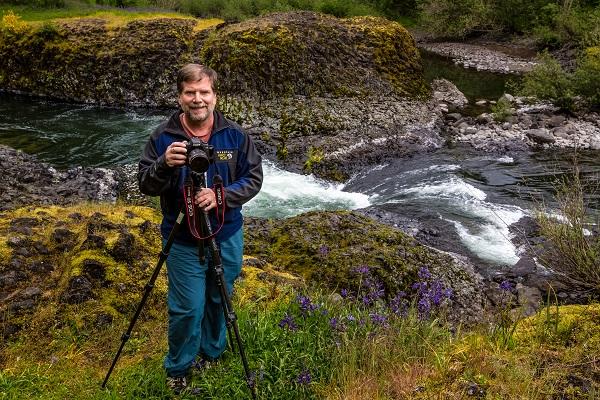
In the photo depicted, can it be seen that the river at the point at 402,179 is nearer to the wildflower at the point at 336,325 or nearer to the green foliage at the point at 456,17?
the wildflower at the point at 336,325

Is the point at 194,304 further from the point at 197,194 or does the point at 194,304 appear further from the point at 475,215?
the point at 475,215

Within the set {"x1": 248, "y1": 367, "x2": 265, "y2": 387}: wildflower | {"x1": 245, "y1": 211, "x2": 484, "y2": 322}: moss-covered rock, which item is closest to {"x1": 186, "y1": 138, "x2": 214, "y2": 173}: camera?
{"x1": 248, "y1": 367, "x2": 265, "y2": 387}: wildflower

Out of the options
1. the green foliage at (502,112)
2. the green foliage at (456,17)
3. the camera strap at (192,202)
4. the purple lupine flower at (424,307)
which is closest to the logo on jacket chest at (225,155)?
the camera strap at (192,202)

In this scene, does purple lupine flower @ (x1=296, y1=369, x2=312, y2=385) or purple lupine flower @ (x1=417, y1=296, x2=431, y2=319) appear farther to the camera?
purple lupine flower @ (x1=417, y1=296, x2=431, y2=319)

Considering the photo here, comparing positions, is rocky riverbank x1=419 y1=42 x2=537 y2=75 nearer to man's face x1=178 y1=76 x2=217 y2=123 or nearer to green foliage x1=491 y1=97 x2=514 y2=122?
green foliage x1=491 y1=97 x2=514 y2=122

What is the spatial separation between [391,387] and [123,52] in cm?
2104

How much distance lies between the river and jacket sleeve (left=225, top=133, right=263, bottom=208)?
7.20 metres

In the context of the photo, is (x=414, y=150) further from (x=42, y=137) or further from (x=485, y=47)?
(x=485, y=47)

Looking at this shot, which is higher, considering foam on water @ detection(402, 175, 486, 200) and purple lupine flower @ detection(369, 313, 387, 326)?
purple lupine flower @ detection(369, 313, 387, 326)

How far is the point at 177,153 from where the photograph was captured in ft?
11.5

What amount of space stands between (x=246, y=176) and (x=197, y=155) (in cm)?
68

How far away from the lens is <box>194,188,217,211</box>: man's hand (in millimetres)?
3662

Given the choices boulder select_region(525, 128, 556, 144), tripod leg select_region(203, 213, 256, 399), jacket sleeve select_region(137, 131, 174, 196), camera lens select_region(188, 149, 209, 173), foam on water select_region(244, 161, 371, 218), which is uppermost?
camera lens select_region(188, 149, 209, 173)

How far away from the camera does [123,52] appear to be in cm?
2164
